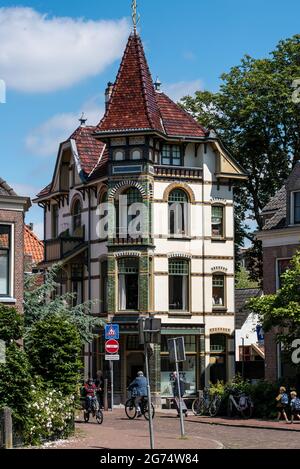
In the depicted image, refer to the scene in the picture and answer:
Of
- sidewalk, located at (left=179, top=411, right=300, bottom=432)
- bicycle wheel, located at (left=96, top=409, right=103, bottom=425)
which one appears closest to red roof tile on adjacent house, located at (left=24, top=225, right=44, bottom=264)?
sidewalk, located at (left=179, top=411, right=300, bottom=432)

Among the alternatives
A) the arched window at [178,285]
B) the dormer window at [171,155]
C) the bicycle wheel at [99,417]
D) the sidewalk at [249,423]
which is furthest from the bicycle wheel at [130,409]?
the dormer window at [171,155]

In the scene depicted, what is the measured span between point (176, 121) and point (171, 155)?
6.04 ft

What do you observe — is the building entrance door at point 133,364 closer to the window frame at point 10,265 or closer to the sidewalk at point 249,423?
the sidewalk at point 249,423

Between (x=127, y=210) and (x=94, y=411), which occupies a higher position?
(x=127, y=210)

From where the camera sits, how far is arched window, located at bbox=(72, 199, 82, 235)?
169ft

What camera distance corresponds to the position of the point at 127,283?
4712 centimetres

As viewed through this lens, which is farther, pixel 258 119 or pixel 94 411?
pixel 258 119

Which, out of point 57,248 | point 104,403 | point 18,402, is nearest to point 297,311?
point 104,403

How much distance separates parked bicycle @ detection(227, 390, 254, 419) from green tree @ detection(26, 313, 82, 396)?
31.2ft

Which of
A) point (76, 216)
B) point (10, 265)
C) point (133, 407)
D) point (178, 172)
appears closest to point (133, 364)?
point (76, 216)

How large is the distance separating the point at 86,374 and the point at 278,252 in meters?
11.8

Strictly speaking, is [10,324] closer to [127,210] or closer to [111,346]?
[111,346]

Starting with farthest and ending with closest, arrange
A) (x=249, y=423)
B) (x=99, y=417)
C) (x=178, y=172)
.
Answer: (x=178, y=172) < (x=99, y=417) < (x=249, y=423)

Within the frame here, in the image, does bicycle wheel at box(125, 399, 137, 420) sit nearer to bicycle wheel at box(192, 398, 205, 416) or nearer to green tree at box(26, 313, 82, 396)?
bicycle wheel at box(192, 398, 205, 416)
